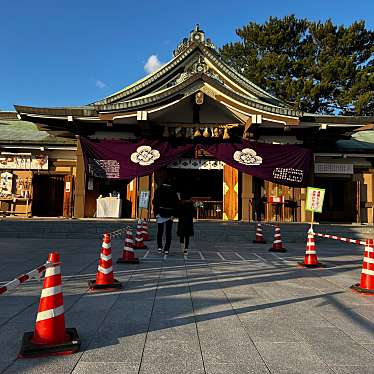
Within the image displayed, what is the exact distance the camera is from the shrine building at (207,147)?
15391mm

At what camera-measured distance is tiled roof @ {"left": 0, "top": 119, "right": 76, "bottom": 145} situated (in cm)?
1788

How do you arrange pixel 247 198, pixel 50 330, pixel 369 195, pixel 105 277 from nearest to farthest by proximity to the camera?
pixel 50 330
pixel 105 277
pixel 247 198
pixel 369 195

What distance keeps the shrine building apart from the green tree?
13721 mm

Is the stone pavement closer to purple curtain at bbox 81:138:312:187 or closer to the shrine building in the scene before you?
purple curtain at bbox 81:138:312:187

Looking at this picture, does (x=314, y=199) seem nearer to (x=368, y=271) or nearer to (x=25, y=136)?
(x=368, y=271)

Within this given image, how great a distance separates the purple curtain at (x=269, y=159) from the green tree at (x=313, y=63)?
18354 mm

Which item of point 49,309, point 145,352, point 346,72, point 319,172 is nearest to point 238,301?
point 145,352

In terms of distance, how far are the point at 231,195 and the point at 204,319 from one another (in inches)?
509

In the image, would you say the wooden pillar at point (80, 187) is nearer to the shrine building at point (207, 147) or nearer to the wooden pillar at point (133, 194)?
the shrine building at point (207, 147)

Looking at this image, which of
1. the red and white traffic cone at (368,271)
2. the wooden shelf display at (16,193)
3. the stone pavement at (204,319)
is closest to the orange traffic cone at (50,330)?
the stone pavement at (204,319)

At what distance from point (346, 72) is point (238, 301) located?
32217 millimetres

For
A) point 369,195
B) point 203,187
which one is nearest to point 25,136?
point 203,187

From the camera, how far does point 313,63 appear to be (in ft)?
113

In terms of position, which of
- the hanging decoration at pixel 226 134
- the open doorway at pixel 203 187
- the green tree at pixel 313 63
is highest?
the green tree at pixel 313 63
